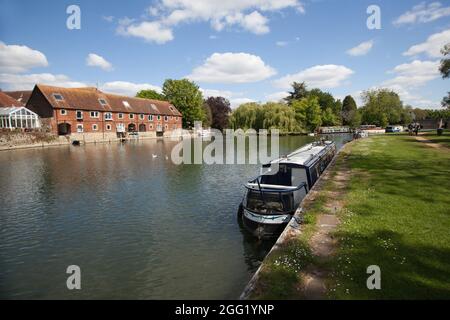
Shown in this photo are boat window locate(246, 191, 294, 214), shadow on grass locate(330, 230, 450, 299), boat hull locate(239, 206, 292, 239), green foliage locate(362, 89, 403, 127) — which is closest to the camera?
shadow on grass locate(330, 230, 450, 299)

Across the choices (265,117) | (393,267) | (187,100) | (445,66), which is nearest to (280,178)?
(393,267)

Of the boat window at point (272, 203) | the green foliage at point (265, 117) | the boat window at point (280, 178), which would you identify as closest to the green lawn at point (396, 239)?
the boat window at point (272, 203)

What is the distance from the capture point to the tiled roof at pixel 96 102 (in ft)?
182

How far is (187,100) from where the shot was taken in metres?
89.6

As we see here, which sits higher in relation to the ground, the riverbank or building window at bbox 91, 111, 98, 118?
building window at bbox 91, 111, 98, 118

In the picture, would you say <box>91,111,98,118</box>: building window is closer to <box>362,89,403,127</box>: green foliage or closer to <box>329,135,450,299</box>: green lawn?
<box>329,135,450,299</box>: green lawn

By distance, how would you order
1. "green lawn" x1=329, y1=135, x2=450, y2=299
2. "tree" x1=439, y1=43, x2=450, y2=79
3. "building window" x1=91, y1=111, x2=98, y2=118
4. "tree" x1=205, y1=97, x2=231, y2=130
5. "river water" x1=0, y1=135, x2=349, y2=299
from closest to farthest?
"green lawn" x1=329, y1=135, x2=450, y2=299
"river water" x1=0, y1=135, x2=349, y2=299
"tree" x1=439, y1=43, x2=450, y2=79
"building window" x1=91, y1=111, x2=98, y2=118
"tree" x1=205, y1=97, x2=231, y2=130

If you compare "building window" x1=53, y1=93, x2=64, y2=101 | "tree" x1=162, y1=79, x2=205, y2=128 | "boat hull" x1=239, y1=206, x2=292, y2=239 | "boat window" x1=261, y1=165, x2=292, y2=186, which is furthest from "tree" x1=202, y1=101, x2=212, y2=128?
"boat hull" x1=239, y1=206, x2=292, y2=239

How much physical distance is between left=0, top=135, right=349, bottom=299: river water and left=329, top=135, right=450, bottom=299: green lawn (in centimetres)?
321

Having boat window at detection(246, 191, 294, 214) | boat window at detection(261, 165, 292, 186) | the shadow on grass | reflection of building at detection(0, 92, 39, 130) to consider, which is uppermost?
reflection of building at detection(0, 92, 39, 130)

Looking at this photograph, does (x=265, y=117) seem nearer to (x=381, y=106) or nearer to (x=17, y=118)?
(x=381, y=106)

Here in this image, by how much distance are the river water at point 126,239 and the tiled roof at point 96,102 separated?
38236 mm

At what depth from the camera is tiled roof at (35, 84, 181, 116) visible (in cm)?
5552
